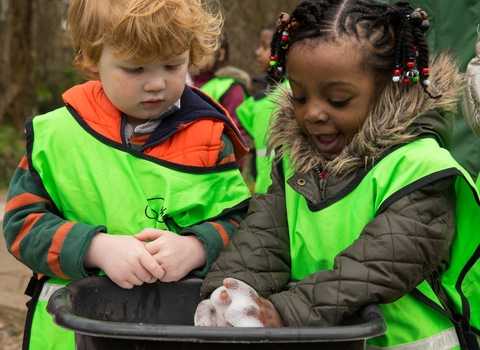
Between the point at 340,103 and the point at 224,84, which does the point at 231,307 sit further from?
the point at 224,84

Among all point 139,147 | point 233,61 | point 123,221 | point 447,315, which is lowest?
point 233,61

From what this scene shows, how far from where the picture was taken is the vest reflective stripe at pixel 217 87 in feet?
20.2

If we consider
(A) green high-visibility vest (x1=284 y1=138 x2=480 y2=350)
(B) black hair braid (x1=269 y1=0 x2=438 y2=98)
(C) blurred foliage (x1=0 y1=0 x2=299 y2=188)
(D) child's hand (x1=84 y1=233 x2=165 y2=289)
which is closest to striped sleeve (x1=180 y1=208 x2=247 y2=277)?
(D) child's hand (x1=84 y1=233 x2=165 y2=289)

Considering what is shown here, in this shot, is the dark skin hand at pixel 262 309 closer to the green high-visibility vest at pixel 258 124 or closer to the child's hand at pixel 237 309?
Answer: the child's hand at pixel 237 309

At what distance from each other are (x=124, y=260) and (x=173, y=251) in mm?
140

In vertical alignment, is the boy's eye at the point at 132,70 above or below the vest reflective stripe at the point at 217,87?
above

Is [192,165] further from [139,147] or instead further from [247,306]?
[247,306]

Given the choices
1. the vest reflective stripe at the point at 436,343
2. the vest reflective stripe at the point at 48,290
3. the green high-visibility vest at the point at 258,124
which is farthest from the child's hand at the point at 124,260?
the green high-visibility vest at the point at 258,124

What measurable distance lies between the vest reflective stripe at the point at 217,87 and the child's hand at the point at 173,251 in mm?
4138

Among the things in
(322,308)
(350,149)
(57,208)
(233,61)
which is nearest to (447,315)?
(322,308)

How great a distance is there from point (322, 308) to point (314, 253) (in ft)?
0.86

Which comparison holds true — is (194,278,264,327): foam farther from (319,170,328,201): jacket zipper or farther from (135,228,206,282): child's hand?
(319,170,328,201): jacket zipper

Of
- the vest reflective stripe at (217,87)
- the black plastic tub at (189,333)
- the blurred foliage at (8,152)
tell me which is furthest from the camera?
the blurred foliage at (8,152)

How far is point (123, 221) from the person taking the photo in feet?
6.99
